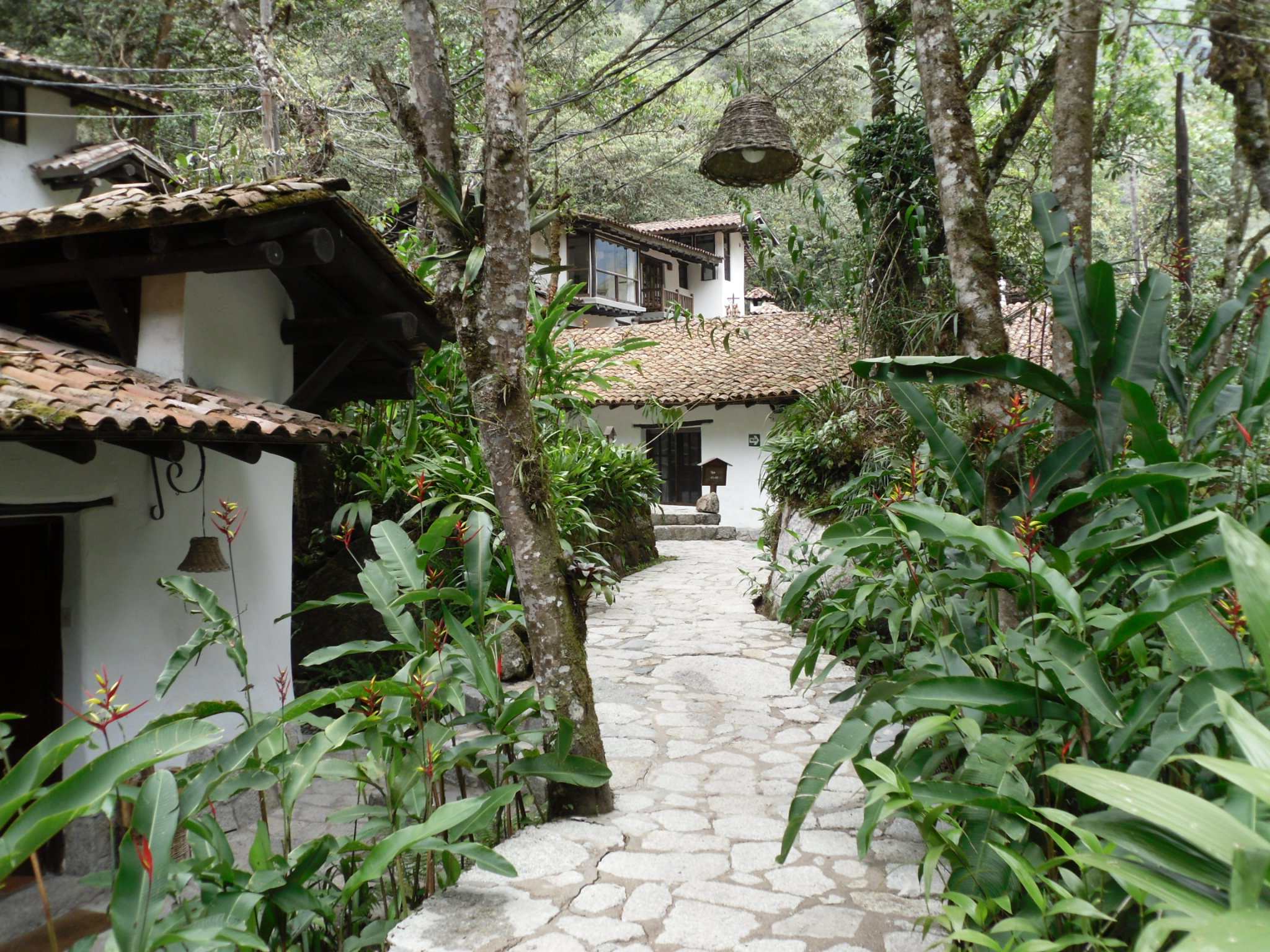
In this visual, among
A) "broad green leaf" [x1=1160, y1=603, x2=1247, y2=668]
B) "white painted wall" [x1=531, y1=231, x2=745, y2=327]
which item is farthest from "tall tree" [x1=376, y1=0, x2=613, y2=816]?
"white painted wall" [x1=531, y1=231, x2=745, y2=327]

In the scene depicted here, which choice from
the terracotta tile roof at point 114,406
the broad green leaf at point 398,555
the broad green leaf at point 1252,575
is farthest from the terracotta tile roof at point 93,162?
the broad green leaf at point 1252,575

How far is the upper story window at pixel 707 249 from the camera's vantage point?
23.6 metres

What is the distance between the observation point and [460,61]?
10133 mm

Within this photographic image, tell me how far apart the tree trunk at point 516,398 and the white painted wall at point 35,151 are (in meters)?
8.59

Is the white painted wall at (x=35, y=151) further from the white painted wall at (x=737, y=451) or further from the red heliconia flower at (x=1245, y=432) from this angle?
the red heliconia flower at (x=1245, y=432)

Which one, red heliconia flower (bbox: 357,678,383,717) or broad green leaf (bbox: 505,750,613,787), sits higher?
red heliconia flower (bbox: 357,678,383,717)

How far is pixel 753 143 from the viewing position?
5.92m

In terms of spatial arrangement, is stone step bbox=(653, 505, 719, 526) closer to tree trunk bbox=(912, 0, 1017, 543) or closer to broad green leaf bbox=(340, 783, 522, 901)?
tree trunk bbox=(912, 0, 1017, 543)

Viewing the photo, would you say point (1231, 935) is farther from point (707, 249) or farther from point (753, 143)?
point (707, 249)

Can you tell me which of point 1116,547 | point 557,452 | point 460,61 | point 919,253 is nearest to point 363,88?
point 460,61

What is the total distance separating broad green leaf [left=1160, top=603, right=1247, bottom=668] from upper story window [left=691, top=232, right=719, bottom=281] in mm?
22442

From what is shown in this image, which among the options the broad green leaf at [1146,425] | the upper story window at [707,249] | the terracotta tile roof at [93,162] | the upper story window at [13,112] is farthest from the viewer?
the upper story window at [707,249]

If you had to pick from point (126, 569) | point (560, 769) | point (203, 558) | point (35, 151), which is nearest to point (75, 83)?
point (35, 151)

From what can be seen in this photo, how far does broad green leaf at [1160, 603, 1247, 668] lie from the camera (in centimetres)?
189
